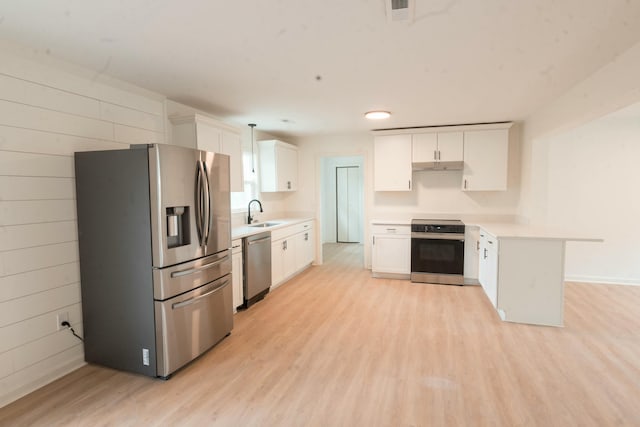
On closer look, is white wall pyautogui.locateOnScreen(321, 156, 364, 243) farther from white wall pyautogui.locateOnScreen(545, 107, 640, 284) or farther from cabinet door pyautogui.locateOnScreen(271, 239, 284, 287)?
white wall pyautogui.locateOnScreen(545, 107, 640, 284)

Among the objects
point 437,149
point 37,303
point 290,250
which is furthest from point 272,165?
point 37,303

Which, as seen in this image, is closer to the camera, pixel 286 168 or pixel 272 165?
pixel 272 165

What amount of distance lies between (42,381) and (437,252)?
4.45m

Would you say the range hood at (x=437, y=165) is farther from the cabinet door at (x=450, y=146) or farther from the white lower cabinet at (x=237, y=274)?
the white lower cabinet at (x=237, y=274)

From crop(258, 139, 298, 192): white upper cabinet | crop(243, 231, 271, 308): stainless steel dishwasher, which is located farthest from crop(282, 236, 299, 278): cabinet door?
crop(258, 139, 298, 192): white upper cabinet

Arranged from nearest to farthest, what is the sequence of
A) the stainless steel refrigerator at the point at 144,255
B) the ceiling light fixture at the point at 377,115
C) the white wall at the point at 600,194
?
the stainless steel refrigerator at the point at 144,255 < the ceiling light fixture at the point at 377,115 < the white wall at the point at 600,194

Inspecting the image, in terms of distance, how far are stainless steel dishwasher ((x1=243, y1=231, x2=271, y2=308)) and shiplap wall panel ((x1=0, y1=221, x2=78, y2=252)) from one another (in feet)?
5.31

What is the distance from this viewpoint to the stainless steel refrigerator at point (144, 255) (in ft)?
7.86

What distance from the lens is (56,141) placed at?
98.0 inches

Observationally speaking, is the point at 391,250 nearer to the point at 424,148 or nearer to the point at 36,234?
the point at 424,148

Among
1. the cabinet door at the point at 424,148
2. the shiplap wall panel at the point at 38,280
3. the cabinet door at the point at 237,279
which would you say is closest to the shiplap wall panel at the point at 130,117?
the shiplap wall panel at the point at 38,280

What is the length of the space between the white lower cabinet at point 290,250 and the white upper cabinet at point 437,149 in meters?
2.08

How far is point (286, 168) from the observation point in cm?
552

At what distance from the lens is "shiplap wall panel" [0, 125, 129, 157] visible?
7.27 feet
